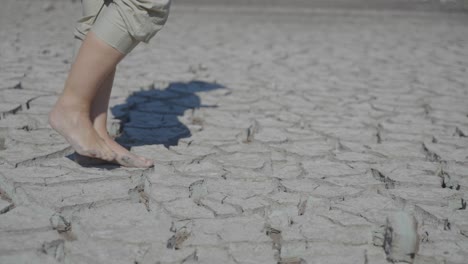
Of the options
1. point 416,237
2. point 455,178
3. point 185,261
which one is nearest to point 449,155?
point 455,178

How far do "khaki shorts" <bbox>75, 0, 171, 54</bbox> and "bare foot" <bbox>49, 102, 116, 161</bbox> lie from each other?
0.29 metres

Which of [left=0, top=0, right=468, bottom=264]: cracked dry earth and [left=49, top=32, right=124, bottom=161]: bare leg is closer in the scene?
[left=0, top=0, right=468, bottom=264]: cracked dry earth

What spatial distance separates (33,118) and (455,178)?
1981mm

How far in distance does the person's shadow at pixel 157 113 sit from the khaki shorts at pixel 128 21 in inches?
28.7

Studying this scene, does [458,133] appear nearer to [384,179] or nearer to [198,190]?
[384,179]

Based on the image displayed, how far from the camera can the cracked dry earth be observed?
1543mm

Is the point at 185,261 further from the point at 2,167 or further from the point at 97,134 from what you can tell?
the point at 2,167

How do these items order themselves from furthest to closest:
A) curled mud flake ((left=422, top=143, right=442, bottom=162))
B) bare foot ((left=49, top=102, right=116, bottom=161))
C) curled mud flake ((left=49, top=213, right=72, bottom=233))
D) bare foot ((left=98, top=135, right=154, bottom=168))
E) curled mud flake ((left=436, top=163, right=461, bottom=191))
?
curled mud flake ((left=422, top=143, right=442, bottom=162))
curled mud flake ((left=436, top=163, right=461, bottom=191))
bare foot ((left=98, top=135, right=154, bottom=168))
bare foot ((left=49, top=102, right=116, bottom=161))
curled mud flake ((left=49, top=213, right=72, bottom=233))

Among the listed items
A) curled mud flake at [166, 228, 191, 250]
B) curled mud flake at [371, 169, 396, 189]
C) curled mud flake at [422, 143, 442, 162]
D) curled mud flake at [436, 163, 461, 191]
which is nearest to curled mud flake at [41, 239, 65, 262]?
curled mud flake at [166, 228, 191, 250]

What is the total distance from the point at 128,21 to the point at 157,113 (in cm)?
123

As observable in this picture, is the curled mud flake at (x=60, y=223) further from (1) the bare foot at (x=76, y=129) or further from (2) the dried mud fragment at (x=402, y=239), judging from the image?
(2) the dried mud fragment at (x=402, y=239)

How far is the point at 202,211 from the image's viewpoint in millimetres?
1769

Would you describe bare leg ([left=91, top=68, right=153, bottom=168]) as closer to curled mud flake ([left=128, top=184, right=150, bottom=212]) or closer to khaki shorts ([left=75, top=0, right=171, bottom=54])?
curled mud flake ([left=128, top=184, right=150, bottom=212])

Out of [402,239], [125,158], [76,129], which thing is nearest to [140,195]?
[125,158]
